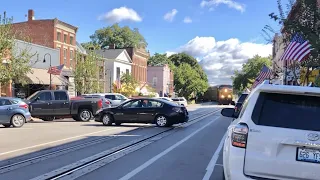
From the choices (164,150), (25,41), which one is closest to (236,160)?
(164,150)

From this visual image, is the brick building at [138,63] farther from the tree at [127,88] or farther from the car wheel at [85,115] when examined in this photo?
the car wheel at [85,115]

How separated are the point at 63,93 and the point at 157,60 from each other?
9022cm

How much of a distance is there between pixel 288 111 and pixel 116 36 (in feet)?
318

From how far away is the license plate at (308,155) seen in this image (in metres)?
4.88

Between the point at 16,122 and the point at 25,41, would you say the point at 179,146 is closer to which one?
the point at 16,122

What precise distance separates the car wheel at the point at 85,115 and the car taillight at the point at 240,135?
20.5 metres

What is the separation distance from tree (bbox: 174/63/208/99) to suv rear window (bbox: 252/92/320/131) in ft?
294

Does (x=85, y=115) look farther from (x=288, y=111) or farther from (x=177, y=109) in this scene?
(x=288, y=111)

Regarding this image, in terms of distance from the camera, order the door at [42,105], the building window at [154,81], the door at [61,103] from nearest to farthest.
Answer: the door at [42,105] < the door at [61,103] < the building window at [154,81]

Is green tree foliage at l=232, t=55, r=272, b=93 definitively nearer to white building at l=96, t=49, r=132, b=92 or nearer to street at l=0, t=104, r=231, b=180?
white building at l=96, t=49, r=132, b=92

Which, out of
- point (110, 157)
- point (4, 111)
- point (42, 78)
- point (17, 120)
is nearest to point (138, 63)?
point (42, 78)

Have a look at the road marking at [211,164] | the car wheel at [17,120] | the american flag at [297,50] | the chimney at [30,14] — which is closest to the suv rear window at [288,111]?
the road marking at [211,164]

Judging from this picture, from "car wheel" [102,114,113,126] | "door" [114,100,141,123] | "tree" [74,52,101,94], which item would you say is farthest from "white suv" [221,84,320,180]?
"tree" [74,52,101,94]

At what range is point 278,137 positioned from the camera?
16.2 feet
